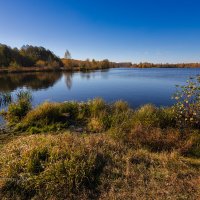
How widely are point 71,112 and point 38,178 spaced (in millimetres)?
6757

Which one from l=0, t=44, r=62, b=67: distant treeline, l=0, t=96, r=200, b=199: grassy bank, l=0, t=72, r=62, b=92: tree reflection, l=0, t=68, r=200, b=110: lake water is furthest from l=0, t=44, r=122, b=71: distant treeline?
l=0, t=96, r=200, b=199: grassy bank

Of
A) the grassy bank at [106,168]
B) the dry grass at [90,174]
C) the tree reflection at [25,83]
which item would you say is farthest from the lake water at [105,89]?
the dry grass at [90,174]

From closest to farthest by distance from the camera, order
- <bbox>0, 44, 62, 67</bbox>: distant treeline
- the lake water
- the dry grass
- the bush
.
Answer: the dry grass
the bush
the lake water
<bbox>0, 44, 62, 67</bbox>: distant treeline

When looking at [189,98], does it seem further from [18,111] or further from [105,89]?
[105,89]

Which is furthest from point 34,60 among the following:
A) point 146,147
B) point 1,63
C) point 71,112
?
point 146,147

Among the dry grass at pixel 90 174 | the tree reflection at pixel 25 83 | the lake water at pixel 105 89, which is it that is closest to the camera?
the dry grass at pixel 90 174

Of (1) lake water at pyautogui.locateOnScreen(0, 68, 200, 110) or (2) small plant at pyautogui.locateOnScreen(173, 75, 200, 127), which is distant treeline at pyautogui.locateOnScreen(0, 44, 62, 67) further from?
(2) small plant at pyautogui.locateOnScreen(173, 75, 200, 127)

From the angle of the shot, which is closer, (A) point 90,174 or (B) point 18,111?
(A) point 90,174

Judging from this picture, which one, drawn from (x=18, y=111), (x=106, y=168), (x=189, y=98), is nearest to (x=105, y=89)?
(x=18, y=111)

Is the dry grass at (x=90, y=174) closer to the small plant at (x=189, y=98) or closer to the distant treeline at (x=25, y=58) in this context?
the small plant at (x=189, y=98)

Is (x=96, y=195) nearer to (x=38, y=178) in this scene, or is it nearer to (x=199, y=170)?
(x=38, y=178)

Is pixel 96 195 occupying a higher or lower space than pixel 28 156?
lower

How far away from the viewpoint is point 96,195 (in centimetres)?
358

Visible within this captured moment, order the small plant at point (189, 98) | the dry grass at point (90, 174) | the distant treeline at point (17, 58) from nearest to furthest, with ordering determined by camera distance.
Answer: the dry grass at point (90, 174), the small plant at point (189, 98), the distant treeline at point (17, 58)
